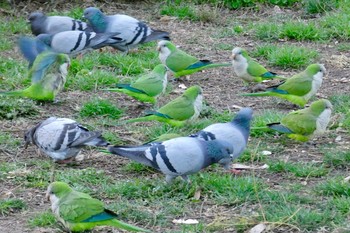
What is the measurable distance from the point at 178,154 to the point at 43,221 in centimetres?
115

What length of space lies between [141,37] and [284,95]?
260 cm

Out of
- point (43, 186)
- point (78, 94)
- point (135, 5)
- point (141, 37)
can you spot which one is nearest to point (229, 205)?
point (43, 186)

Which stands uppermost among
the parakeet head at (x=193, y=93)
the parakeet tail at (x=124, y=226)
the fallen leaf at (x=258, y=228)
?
the parakeet tail at (x=124, y=226)

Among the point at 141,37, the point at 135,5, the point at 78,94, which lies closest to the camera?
the point at 78,94

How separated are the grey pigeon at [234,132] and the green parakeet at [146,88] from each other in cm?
162

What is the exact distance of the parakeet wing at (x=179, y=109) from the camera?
8.02 metres

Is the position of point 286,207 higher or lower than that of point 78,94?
higher

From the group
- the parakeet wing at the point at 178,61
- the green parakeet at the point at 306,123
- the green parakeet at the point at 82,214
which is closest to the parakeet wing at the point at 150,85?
the parakeet wing at the point at 178,61

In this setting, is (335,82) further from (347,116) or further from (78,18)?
(78,18)

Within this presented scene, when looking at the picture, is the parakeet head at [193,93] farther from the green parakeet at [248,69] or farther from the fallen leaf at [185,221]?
the fallen leaf at [185,221]

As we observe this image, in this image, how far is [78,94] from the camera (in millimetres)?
9375

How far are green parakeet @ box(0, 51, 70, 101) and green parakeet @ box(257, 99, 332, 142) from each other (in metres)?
2.44

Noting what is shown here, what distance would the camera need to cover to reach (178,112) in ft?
26.4

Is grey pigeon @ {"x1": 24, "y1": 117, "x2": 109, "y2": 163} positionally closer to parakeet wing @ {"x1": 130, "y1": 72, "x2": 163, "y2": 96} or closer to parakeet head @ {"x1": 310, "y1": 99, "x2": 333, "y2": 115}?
parakeet wing @ {"x1": 130, "y1": 72, "x2": 163, "y2": 96}
